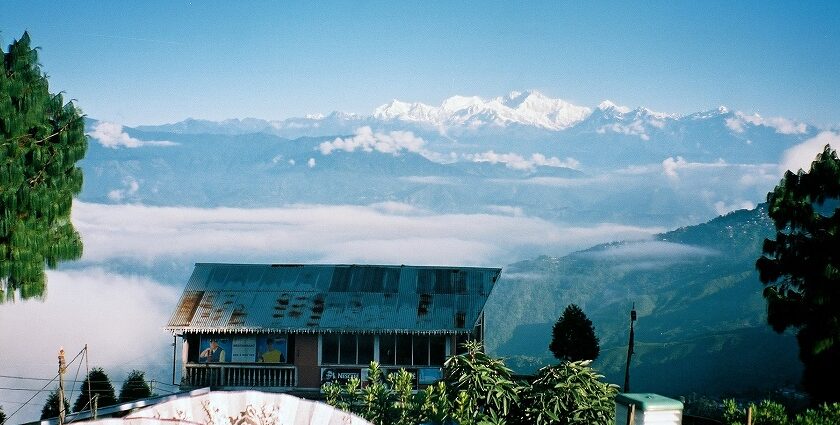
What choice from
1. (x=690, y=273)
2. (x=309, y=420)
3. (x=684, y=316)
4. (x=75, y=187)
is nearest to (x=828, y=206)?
(x=684, y=316)

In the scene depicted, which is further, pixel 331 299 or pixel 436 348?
pixel 331 299

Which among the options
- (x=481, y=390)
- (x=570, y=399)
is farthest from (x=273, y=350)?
(x=570, y=399)

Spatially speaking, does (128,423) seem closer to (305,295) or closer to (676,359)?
(305,295)

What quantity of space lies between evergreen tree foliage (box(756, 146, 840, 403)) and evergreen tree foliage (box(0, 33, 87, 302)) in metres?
24.8

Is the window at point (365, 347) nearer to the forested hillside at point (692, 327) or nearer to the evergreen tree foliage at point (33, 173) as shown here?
the evergreen tree foliage at point (33, 173)

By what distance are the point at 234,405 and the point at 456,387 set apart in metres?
5.27

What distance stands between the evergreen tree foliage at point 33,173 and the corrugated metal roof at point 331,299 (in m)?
5.65

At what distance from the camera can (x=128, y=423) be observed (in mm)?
8734

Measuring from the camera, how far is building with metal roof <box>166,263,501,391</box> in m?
30.3

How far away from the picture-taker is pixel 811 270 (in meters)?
28.0

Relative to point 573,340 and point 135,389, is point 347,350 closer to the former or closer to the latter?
point 135,389

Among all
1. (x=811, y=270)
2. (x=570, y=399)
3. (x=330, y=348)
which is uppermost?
(x=811, y=270)

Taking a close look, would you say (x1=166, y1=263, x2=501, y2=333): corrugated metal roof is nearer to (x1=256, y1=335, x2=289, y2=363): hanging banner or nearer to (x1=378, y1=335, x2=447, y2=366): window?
(x1=256, y1=335, x2=289, y2=363): hanging banner

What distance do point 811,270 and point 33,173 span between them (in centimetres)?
2654
